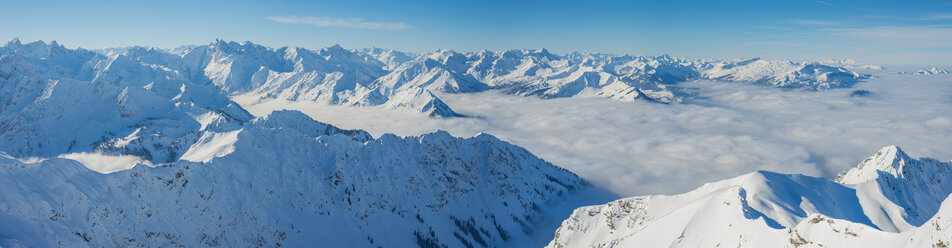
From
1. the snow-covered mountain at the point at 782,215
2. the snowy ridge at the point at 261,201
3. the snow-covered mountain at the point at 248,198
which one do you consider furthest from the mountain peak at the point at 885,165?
the snowy ridge at the point at 261,201

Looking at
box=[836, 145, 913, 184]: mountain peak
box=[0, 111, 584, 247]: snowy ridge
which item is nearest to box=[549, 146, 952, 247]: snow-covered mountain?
box=[836, 145, 913, 184]: mountain peak

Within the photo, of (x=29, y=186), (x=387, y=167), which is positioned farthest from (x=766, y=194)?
(x=29, y=186)

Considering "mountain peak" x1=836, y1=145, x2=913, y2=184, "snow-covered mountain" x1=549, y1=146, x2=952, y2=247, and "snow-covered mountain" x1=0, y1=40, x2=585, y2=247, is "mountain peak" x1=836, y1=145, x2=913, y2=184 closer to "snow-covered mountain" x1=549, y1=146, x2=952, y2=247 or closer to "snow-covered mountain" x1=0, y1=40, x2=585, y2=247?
"snow-covered mountain" x1=549, y1=146, x2=952, y2=247

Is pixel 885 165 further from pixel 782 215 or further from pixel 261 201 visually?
pixel 261 201

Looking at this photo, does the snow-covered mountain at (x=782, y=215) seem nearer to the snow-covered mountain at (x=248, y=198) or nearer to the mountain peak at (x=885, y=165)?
the mountain peak at (x=885, y=165)

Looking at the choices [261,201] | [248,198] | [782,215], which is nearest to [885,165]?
[782,215]

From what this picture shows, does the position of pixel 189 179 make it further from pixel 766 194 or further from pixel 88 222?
pixel 766 194
